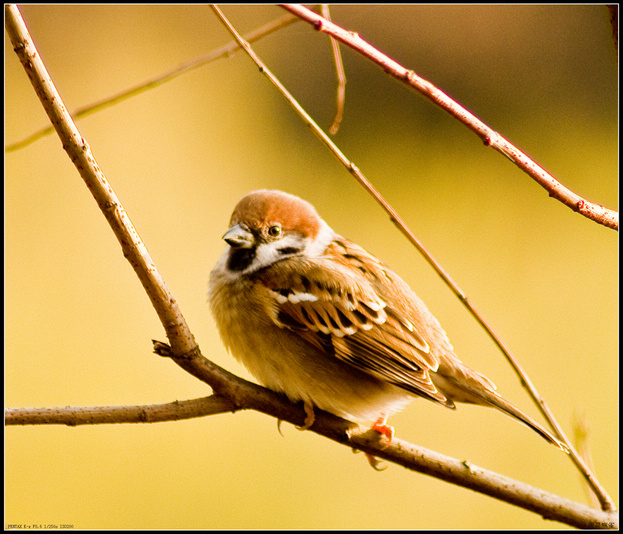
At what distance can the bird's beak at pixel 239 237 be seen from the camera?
91.4 inches

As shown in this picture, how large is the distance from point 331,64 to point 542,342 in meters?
Answer: 2.59

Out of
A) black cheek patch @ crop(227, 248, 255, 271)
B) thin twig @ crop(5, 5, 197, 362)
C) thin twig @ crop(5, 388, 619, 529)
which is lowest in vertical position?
thin twig @ crop(5, 388, 619, 529)

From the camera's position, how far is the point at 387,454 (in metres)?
1.93

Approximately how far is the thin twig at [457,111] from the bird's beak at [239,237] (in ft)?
3.21

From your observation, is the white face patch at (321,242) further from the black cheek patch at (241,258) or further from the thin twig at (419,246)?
the thin twig at (419,246)

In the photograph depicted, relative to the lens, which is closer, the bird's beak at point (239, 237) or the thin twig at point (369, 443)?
the thin twig at point (369, 443)

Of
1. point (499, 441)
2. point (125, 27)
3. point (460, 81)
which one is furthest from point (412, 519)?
point (125, 27)

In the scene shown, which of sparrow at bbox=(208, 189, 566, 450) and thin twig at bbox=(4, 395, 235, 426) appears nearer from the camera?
thin twig at bbox=(4, 395, 235, 426)

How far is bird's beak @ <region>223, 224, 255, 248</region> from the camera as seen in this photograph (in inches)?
91.4

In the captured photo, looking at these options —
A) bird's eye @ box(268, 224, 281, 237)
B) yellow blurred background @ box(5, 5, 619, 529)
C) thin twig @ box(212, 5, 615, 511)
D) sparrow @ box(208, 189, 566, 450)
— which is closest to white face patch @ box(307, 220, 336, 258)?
sparrow @ box(208, 189, 566, 450)

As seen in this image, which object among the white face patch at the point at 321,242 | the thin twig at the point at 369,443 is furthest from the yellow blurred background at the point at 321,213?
the thin twig at the point at 369,443

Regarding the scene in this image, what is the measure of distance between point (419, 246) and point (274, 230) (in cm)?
87

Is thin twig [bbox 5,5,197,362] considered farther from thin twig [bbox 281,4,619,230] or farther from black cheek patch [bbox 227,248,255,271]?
black cheek patch [bbox 227,248,255,271]

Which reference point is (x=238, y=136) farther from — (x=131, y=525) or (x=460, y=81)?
(x=131, y=525)
